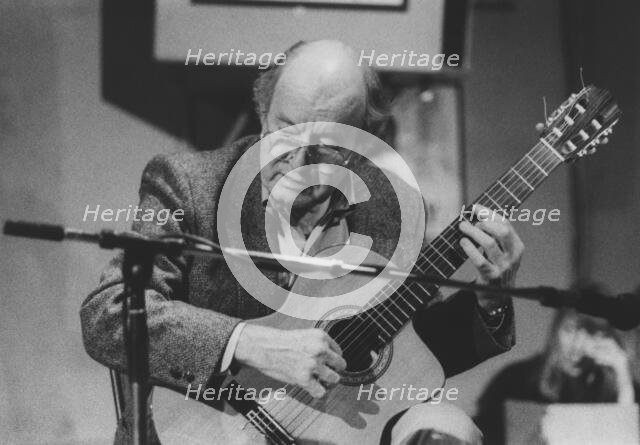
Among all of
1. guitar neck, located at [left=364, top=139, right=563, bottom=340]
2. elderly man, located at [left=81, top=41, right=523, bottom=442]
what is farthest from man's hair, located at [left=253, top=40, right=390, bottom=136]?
guitar neck, located at [left=364, top=139, right=563, bottom=340]

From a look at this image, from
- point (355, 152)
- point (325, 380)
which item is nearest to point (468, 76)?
point (355, 152)

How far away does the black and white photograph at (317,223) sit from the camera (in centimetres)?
123

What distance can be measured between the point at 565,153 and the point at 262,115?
0.68 metres

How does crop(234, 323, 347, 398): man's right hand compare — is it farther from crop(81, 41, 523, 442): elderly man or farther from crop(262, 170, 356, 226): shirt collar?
crop(262, 170, 356, 226): shirt collar

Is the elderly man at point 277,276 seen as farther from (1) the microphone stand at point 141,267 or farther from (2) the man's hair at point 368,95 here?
(1) the microphone stand at point 141,267

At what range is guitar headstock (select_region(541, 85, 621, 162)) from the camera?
1.36m

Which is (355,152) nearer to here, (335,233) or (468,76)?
(335,233)

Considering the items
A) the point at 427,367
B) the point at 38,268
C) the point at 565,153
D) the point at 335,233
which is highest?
the point at 565,153

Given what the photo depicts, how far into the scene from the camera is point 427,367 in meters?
1.31

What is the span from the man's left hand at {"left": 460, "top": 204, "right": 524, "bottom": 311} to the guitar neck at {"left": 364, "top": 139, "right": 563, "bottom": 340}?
0.11 ft

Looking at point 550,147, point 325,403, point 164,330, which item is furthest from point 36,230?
point 550,147

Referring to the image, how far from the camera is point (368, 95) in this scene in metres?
1.60

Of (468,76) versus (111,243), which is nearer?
(111,243)

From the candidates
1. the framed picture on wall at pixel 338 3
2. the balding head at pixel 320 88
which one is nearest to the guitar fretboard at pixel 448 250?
the balding head at pixel 320 88
